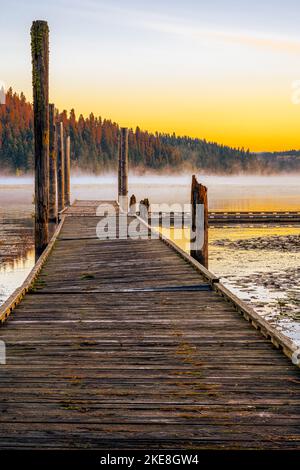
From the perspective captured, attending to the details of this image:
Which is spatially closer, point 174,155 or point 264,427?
point 264,427

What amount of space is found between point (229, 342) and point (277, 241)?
2268cm

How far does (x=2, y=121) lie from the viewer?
144500 millimetres

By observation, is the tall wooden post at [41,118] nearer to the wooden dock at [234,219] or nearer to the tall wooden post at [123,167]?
the tall wooden post at [123,167]

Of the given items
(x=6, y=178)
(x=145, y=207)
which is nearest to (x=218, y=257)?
(x=145, y=207)

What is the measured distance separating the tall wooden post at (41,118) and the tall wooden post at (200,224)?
3586 mm

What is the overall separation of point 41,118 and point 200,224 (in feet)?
17.8

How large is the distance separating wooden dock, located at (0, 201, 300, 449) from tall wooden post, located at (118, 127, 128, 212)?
24249 millimetres

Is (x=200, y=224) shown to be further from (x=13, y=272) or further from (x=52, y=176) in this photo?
(x=52, y=176)

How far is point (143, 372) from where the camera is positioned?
6.08 m

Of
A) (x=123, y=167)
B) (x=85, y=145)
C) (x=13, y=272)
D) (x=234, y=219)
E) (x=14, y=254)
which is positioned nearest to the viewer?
(x=13, y=272)

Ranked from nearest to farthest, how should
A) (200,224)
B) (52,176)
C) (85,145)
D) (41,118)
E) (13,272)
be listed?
(41,118) → (200,224) → (13,272) → (52,176) → (85,145)

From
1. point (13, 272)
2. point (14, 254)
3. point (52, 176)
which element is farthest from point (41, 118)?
point (52, 176)

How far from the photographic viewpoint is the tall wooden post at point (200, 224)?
16.5m
